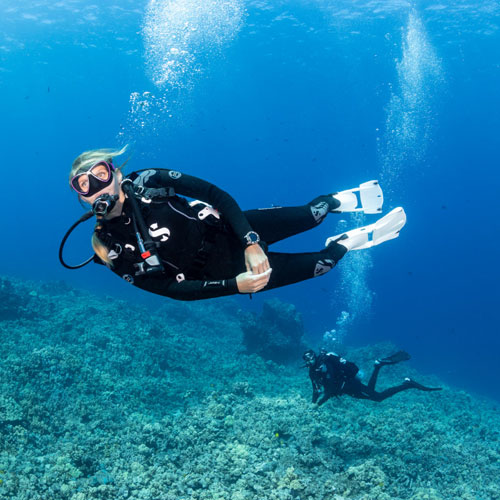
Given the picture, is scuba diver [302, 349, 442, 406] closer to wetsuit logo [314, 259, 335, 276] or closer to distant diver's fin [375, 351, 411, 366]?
distant diver's fin [375, 351, 411, 366]

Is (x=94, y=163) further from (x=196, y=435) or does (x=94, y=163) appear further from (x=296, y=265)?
(x=196, y=435)

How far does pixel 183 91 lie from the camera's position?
85.2 metres

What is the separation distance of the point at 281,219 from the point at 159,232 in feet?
4.49

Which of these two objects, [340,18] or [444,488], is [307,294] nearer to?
[340,18]

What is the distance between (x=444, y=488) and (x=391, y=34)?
50.3 m

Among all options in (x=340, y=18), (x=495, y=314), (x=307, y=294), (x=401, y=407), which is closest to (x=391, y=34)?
(x=340, y=18)

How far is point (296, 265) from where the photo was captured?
356 centimetres

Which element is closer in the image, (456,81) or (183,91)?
(456,81)

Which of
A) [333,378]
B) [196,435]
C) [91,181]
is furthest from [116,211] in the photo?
[333,378]

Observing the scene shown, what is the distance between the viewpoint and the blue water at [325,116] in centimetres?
4022

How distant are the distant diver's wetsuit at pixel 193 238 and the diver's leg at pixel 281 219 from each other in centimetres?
1

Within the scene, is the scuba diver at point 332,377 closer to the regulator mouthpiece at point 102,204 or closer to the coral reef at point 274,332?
the coral reef at point 274,332

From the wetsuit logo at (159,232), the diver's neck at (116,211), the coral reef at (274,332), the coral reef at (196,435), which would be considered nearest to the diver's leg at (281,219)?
the wetsuit logo at (159,232)

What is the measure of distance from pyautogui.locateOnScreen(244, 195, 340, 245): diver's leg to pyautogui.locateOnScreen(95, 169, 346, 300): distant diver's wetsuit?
11 millimetres
